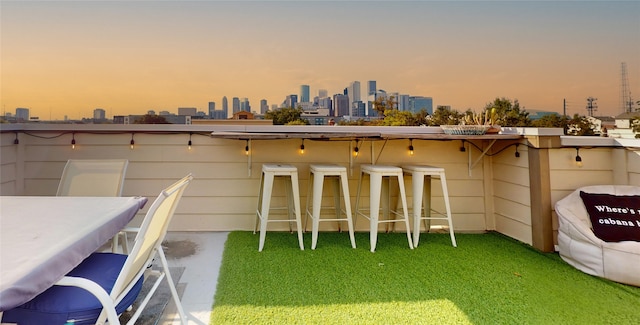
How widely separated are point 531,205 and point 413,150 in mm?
1287

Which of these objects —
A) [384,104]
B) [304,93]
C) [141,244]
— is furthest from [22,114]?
[384,104]

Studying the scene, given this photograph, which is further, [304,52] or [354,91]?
[354,91]

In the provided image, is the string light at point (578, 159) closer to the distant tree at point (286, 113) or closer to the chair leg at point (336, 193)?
the chair leg at point (336, 193)

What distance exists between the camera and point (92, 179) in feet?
7.79

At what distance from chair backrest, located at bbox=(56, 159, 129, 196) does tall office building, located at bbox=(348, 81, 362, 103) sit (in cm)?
452

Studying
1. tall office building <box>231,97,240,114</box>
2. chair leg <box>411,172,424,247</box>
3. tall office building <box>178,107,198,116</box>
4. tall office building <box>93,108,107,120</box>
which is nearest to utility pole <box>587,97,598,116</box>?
chair leg <box>411,172,424,247</box>

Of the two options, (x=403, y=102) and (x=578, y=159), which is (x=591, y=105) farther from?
(x=578, y=159)

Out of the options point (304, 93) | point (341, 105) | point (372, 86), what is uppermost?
point (372, 86)

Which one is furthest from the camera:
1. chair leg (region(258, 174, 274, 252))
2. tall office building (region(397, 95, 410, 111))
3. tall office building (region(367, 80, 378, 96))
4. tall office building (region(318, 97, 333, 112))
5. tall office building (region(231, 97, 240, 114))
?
tall office building (region(367, 80, 378, 96))

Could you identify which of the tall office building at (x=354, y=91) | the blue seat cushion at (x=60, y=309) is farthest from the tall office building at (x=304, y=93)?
the blue seat cushion at (x=60, y=309)

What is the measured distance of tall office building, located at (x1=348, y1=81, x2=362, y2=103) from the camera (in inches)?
238

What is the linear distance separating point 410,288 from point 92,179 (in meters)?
2.66

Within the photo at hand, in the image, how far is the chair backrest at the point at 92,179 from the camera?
2340 mm

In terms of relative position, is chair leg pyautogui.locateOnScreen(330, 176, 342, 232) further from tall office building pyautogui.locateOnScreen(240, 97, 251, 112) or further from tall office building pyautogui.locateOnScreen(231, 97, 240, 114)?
tall office building pyautogui.locateOnScreen(231, 97, 240, 114)
